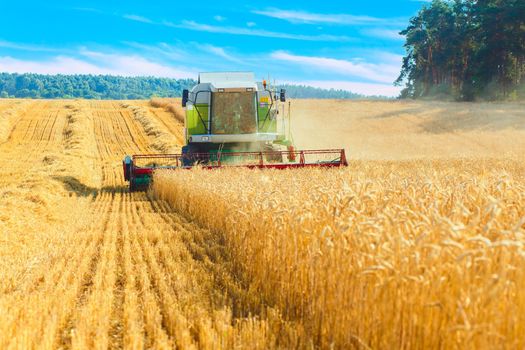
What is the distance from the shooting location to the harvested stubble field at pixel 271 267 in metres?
2.88


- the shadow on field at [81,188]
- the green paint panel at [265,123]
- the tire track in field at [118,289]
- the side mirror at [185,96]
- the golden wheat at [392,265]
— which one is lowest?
the shadow on field at [81,188]

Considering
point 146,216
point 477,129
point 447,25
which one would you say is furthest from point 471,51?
point 146,216

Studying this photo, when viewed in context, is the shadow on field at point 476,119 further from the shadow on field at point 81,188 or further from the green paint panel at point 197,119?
the shadow on field at point 81,188

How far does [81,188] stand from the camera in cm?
1548

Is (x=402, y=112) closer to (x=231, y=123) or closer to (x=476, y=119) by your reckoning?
(x=476, y=119)

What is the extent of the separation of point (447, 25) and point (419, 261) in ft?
191

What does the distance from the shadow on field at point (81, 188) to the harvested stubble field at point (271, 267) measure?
219cm

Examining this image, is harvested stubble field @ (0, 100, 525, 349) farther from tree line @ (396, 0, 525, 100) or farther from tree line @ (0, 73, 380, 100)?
tree line @ (0, 73, 380, 100)

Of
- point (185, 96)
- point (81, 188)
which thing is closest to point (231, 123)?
point (185, 96)

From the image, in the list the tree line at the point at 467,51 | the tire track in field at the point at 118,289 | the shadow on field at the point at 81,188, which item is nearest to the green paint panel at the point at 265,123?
the shadow on field at the point at 81,188

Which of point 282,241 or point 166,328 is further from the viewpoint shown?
point 282,241

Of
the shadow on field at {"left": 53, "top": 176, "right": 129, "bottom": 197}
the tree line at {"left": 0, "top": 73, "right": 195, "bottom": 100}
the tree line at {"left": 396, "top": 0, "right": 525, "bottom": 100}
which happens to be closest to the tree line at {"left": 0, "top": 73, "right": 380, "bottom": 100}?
the tree line at {"left": 0, "top": 73, "right": 195, "bottom": 100}

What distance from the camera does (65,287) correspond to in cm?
543

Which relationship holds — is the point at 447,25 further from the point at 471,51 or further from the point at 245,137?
the point at 245,137
